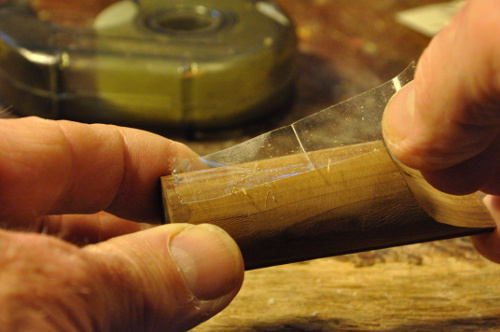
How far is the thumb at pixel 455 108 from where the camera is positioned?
477 mm

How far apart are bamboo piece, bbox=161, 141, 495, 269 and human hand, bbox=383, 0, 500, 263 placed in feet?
0.17

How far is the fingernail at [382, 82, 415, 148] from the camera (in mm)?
603

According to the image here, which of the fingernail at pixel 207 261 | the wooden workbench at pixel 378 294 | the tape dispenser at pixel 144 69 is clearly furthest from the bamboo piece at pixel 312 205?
the tape dispenser at pixel 144 69

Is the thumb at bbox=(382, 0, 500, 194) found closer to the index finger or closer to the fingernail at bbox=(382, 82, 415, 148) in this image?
the fingernail at bbox=(382, 82, 415, 148)

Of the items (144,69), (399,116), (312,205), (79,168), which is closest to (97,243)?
(79,168)

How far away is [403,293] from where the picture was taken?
834mm

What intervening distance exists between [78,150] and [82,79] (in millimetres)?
613

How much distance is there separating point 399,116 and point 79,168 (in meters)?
0.42

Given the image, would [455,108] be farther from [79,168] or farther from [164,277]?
[79,168]

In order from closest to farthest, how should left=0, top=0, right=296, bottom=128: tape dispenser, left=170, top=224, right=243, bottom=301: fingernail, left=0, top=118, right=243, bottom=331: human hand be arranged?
left=0, top=118, right=243, bottom=331: human hand, left=170, top=224, right=243, bottom=301: fingernail, left=0, top=0, right=296, bottom=128: tape dispenser

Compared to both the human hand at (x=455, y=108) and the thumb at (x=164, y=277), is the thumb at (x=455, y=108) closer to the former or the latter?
the human hand at (x=455, y=108)

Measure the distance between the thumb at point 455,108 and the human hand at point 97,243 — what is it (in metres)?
0.24

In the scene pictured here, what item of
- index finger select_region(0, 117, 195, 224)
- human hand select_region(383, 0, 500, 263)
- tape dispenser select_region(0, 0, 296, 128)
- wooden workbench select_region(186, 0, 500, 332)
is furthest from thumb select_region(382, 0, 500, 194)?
tape dispenser select_region(0, 0, 296, 128)

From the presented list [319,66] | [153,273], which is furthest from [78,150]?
[319,66]
